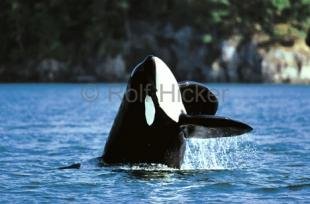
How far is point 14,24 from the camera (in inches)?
3944

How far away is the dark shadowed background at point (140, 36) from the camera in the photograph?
3674 inches

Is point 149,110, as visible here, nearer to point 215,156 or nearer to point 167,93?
point 167,93

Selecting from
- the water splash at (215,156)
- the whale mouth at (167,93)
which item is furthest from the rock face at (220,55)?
the whale mouth at (167,93)

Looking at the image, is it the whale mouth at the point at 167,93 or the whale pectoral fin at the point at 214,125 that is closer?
the whale pectoral fin at the point at 214,125

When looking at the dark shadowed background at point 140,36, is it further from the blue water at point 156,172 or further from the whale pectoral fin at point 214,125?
the whale pectoral fin at point 214,125

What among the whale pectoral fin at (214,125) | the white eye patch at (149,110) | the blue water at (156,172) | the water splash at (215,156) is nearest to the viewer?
the blue water at (156,172)

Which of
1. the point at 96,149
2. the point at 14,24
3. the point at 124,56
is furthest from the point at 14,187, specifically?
the point at 14,24

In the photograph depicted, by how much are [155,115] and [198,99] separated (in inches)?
42.8

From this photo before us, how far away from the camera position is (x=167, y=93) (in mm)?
15703

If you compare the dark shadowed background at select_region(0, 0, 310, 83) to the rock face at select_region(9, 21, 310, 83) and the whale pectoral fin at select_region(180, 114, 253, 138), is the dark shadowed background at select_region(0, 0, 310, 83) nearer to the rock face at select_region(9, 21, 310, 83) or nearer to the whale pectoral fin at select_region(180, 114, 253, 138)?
the rock face at select_region(9, 21, 310, 83)

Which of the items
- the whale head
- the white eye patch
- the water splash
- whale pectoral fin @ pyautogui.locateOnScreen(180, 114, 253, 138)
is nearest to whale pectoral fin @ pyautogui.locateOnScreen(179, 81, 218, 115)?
the whale head

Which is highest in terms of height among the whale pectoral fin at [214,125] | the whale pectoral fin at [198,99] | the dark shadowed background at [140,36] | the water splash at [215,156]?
the dark shadowed background at [140,36]

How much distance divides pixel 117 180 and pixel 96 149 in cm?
695

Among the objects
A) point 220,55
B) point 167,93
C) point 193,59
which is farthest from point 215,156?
point 193,59
